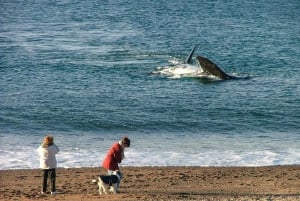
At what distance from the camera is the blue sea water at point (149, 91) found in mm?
27750

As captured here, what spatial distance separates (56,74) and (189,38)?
57.1 feet

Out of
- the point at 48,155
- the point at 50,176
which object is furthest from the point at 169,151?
the point at 48,155

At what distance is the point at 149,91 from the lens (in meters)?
38.7

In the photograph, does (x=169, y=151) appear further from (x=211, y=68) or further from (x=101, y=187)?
(x=211, y=68)

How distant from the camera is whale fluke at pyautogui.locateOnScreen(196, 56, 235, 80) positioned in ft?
139

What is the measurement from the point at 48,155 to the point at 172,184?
168 inches

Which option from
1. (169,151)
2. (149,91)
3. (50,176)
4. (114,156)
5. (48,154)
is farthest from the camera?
(149,91)

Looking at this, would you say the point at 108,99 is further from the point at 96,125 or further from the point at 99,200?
the point at 99,200

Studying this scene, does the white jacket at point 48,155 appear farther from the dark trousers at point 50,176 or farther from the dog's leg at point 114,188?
the dog's leg at point 114,188

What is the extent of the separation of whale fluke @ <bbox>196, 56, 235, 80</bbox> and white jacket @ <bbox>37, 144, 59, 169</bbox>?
2434 centimetres

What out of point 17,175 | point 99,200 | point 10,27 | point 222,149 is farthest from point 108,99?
point 10,27

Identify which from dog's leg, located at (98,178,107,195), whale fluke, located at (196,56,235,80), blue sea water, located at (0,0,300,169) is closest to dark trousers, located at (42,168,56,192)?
dog's leg, located at (98,178,107,195)

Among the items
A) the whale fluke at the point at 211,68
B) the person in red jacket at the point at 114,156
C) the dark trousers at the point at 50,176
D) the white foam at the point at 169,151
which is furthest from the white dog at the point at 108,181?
the whale fluke at the point at 211,68

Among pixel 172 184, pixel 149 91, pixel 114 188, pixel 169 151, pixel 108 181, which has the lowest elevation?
pixel 149 91
